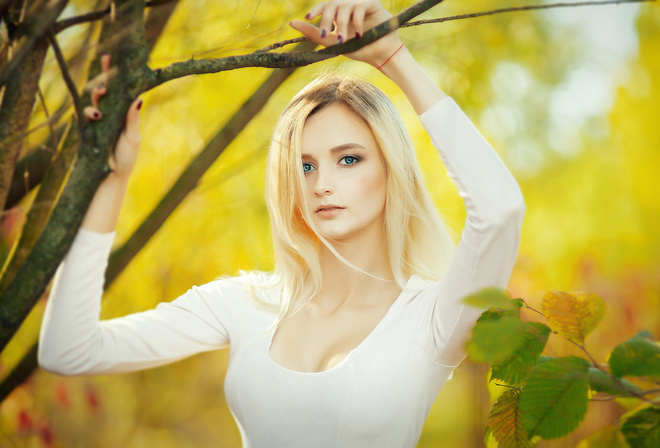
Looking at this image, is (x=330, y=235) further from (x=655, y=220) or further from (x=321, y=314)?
(x=655, y=220)

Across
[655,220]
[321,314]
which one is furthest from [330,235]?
[655,220]

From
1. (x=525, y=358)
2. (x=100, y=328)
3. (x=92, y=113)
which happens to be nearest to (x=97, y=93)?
(x=92, y=113)

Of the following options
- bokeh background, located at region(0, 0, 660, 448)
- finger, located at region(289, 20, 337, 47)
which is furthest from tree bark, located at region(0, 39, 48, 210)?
finger, located at region(289, 20, 337, 47)

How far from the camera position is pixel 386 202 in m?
1.37

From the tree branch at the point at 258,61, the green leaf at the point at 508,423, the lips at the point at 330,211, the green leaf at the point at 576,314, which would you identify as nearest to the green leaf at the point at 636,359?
the green leaf at the point at 576,314

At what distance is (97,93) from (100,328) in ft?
1.90

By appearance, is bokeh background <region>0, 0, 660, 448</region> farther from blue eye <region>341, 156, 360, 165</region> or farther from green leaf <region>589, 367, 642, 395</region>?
green leaf <region>589, 367, 642, 395</region>

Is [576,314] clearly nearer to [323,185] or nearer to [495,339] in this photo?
[495,339]

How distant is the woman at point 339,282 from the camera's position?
0.92 metres

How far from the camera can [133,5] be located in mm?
760

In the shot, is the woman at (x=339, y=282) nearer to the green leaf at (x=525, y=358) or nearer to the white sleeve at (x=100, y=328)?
the white sleeve at (x=100, y=328)

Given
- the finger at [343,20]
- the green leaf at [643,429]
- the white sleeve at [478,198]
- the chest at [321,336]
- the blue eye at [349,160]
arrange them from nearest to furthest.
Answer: the green leaf at [643,429]
the finger at [343,20]
the white sleeve at [478,198]
the chest at [321,336]
the blue eye at [349,160]

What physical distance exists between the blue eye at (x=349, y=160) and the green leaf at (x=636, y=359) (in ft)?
Answer: 2.84

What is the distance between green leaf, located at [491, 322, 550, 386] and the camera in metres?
0.58
